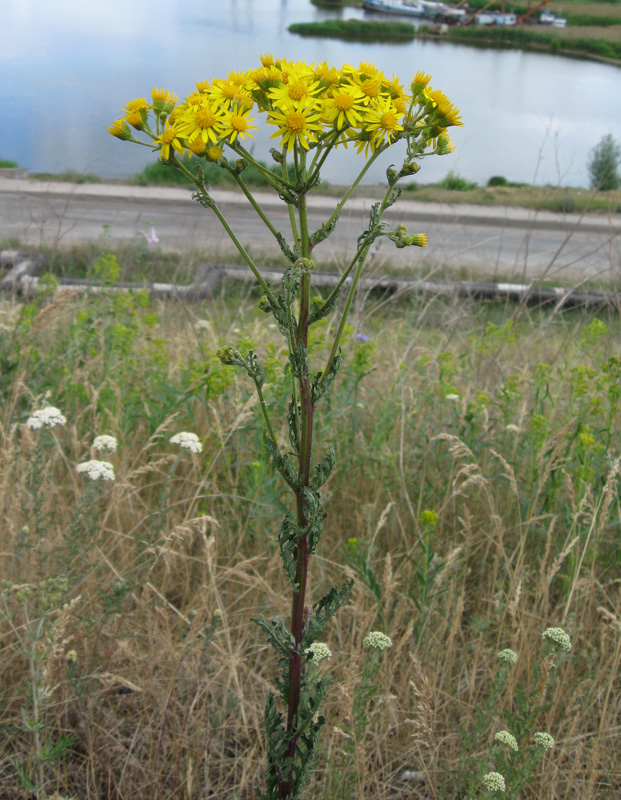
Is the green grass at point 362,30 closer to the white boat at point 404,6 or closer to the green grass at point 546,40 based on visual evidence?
the white boat at point 404,6

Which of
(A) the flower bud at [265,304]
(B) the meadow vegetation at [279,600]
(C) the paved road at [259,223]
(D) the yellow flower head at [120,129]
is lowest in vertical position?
(C) the paved road at [259,223]

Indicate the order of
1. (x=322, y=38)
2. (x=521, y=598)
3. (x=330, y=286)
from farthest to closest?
(x=322, y=38) < (x=330, y=286) < (x=521, y=598)

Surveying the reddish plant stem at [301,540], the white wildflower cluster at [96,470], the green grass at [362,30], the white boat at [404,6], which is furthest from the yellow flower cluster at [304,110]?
the white boat at [404,6]

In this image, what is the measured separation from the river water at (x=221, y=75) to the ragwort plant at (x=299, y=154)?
299 inches

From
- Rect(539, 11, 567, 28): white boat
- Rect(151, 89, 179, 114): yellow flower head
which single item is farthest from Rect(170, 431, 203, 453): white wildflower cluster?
Rect(539, 11, 567, 28): white boat

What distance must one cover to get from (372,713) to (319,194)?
13527 millimetres

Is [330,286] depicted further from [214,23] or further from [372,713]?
[214,23]

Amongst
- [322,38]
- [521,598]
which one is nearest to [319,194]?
[521,598]

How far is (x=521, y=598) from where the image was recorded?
1.96 metres

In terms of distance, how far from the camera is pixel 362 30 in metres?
33.0

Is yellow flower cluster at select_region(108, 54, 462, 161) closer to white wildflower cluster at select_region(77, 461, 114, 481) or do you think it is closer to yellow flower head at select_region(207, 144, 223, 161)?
yellow flower head at select_region(207, 144, 223, 161)

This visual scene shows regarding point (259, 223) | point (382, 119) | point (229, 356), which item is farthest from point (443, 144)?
point (259, 223)

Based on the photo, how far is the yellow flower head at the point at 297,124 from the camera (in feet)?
3.09

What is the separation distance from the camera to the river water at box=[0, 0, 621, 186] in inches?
568
